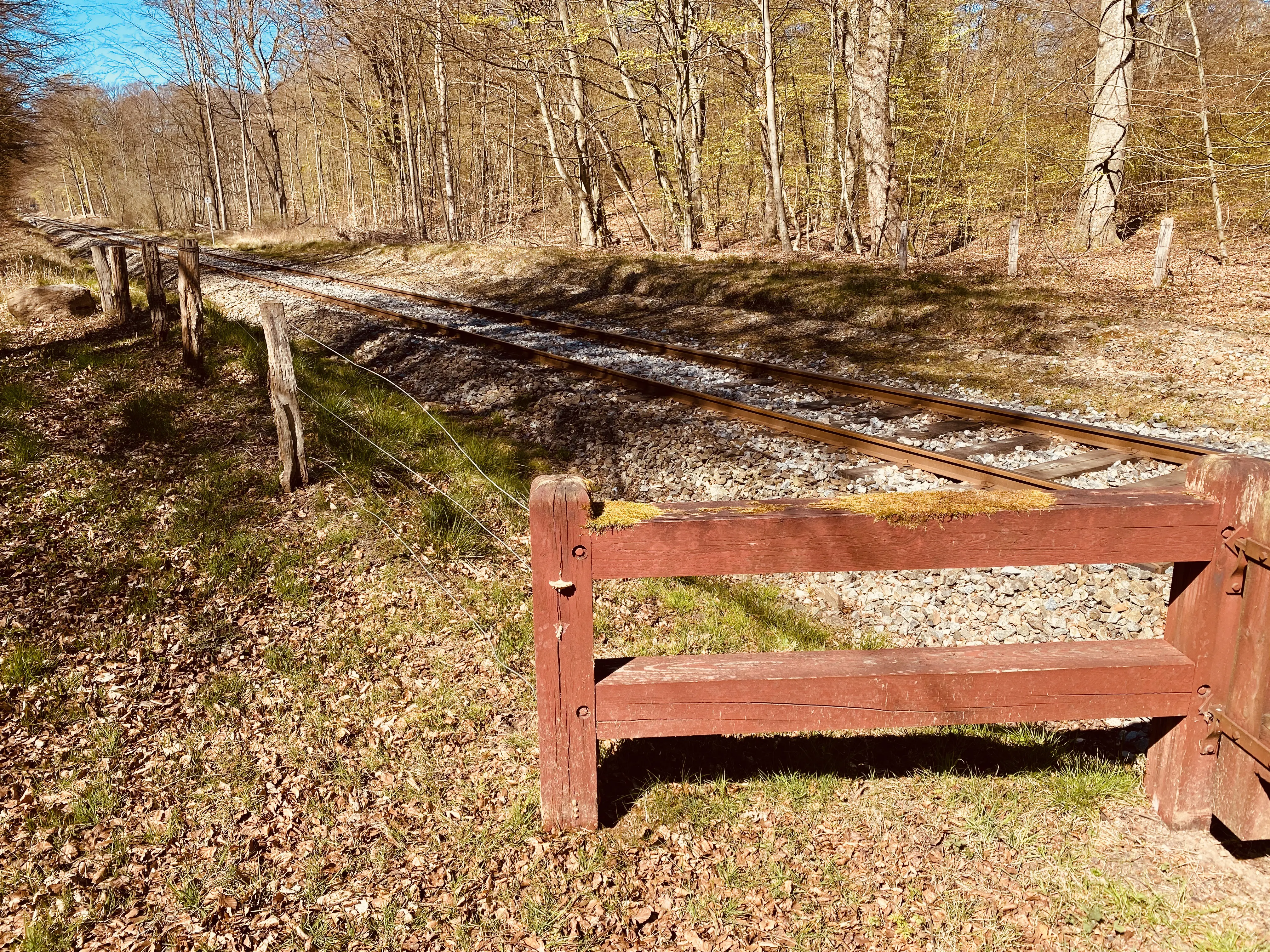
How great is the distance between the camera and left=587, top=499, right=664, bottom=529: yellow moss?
2.72 meters

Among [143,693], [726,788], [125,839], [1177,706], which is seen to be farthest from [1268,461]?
[143,693]

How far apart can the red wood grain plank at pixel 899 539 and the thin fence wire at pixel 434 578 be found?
6.33 ft

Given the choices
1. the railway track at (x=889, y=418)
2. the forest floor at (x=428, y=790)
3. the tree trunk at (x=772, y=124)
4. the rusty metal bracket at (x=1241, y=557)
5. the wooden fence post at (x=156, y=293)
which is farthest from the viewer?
the tree trunk at (x=772, y=124)

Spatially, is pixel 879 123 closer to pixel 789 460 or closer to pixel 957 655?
pixel 789 460

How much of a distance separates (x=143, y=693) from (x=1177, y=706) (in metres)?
4.74

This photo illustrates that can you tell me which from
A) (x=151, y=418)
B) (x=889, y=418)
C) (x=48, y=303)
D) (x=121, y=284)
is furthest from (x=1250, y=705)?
(x=48, y=303)

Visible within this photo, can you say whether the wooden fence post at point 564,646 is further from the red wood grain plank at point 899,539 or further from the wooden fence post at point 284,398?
the wooden fence post at point 284,398

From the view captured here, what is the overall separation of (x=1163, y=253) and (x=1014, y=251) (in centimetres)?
246

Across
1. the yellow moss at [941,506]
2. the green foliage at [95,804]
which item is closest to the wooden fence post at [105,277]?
the green foliage at [95,804]

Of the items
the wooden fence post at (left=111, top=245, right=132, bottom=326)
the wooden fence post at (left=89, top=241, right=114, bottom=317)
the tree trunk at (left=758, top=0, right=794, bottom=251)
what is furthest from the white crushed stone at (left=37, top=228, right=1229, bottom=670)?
the tree trunk at (left=758, top=0, right=794, bottom=251)

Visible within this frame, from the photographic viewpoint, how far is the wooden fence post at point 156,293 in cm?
1080

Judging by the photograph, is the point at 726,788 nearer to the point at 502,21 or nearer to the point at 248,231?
the point at 502,21

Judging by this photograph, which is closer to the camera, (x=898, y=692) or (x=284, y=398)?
(x=898, y=692)

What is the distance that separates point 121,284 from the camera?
39.3 feet
